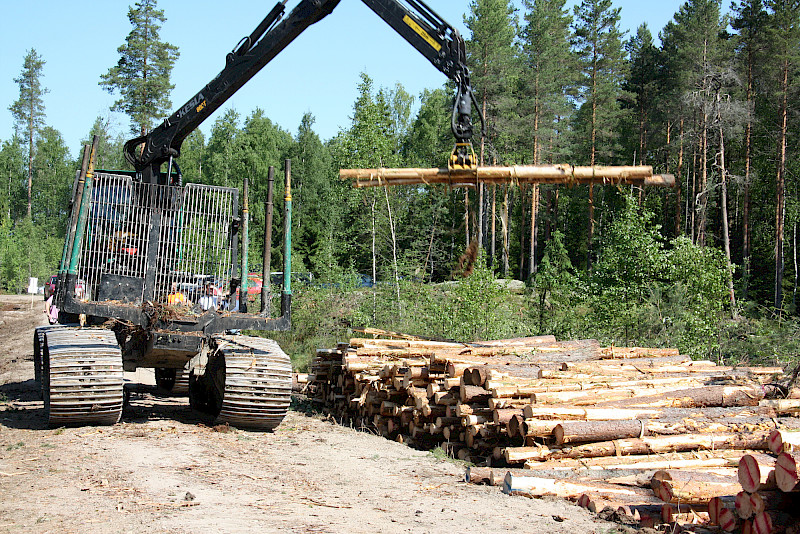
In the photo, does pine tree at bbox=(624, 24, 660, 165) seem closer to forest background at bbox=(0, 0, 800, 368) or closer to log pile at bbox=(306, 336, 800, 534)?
forest background at bbox=(0, 0, 800, 368)

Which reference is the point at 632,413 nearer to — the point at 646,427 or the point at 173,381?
the point at 646,427

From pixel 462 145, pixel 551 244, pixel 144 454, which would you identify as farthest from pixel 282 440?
pixel 551 244

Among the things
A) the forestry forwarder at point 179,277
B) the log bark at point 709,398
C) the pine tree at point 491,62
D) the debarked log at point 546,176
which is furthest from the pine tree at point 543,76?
the log bark at point 709,398

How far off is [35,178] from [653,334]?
229 ft

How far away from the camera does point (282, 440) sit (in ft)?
31.0

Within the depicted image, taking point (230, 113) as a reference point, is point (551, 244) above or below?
below

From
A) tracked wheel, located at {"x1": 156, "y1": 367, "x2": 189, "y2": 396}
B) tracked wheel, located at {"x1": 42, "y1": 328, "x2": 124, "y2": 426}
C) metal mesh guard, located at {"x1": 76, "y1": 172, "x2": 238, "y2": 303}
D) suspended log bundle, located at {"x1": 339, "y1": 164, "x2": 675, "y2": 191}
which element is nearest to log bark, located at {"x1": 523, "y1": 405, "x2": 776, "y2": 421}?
suspended log bundle, located at {"x1": 339, "y1": 164, "x2": 675, "y2": 191}

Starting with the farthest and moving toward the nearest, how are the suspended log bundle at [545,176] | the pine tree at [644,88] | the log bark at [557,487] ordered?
the pine tree at [644,88]
the suspended log bundle at [545,176]
the log bark at [557,487]

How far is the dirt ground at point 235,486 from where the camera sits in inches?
221

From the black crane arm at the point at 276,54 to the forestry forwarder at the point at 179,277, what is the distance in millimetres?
16

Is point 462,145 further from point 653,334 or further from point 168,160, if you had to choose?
point 653,334

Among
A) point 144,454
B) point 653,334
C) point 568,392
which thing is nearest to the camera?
point 144,454

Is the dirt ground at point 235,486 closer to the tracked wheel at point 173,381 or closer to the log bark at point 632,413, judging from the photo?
the log bark at point 632,413

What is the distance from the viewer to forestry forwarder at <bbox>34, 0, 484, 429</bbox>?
354 inches
